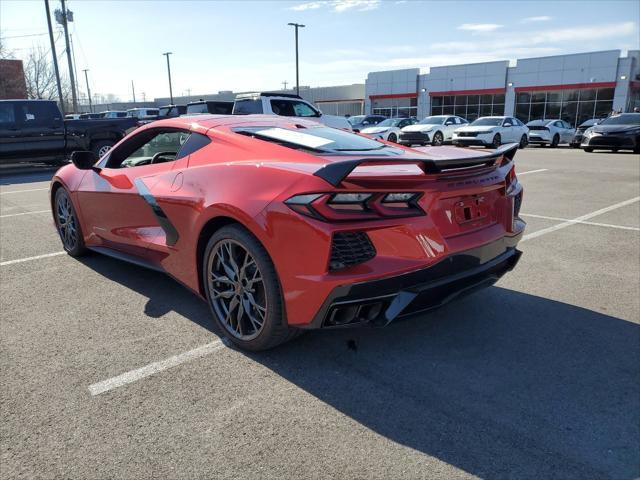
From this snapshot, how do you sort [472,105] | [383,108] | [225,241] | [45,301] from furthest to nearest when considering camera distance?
[383,108]
[472,105]
[45,301]
[225,241]

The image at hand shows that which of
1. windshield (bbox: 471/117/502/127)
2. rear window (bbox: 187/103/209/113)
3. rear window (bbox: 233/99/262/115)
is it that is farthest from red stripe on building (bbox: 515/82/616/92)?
rear window (bbox: 233/99/262/115)

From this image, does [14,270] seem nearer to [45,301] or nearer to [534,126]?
[45,301]

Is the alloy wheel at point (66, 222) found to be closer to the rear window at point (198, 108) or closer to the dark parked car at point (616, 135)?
the rear window at point (198, 108)

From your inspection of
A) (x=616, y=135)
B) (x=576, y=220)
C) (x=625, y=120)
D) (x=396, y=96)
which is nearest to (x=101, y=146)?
(x=576, y=220)

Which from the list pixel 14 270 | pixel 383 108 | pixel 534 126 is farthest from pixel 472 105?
pixel 14 270

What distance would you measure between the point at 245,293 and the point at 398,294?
100 cm

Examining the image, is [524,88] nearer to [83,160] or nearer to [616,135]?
[616,135]

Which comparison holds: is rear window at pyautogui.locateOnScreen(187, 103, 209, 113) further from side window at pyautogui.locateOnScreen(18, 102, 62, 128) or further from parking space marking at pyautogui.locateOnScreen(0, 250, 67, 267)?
parking space marking at pyautogui.locateOnScreen(0, 250, 67, 267)

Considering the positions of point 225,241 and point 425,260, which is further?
point 225,241

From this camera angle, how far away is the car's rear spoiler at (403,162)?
2.56 meters

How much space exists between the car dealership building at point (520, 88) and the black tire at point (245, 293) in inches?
1681

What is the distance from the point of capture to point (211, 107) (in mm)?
15406

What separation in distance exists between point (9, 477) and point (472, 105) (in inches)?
1916

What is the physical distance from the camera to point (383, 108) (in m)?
52.9
